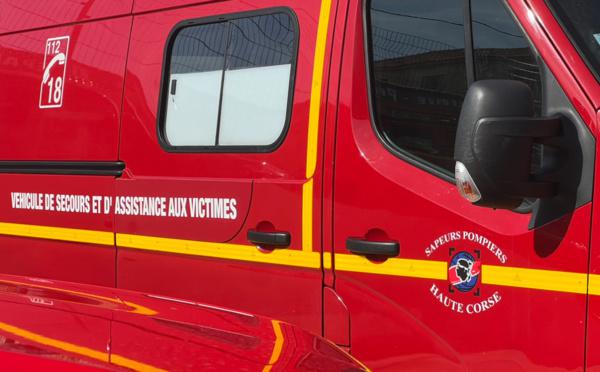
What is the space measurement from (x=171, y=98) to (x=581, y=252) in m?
2.14

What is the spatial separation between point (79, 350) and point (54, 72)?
10.0ft

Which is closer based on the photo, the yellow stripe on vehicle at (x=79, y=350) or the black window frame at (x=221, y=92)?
the yellow stripe on vehicle at (x=79, y=350)

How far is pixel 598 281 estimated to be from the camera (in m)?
3.08

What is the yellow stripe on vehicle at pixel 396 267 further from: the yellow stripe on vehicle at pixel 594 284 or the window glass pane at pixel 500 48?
the window glass pane at pixel 500 48

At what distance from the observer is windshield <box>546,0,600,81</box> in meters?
3.16

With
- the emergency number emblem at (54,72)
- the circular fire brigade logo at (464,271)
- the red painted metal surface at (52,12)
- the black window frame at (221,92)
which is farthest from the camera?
the emergency number emblem at (54,72)

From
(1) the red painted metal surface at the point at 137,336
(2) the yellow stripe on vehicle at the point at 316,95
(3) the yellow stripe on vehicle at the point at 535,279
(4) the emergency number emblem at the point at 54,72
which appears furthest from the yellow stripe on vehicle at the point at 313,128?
(4) the emergency number emblem at the point at 54,72

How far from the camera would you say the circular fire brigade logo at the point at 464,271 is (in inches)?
134

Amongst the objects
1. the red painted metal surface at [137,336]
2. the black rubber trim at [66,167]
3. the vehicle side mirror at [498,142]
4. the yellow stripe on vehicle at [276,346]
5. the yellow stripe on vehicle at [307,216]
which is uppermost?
the vehicle side mirror at [498,142]

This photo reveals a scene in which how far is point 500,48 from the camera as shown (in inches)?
134

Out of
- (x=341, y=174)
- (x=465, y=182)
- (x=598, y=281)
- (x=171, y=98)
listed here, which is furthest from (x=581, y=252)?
(x=171, y=98)

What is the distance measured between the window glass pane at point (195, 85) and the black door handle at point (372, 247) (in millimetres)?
888

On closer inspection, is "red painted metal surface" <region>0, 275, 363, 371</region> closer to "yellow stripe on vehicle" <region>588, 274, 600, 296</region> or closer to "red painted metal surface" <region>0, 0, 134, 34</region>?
"yellow stripe on vehicle" <region>588, 274, 600, 296</region>

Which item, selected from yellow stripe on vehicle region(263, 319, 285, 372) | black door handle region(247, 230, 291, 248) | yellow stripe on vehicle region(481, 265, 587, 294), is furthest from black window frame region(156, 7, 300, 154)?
yellow stripe on vehicle region(263, 319, 285, 372)
